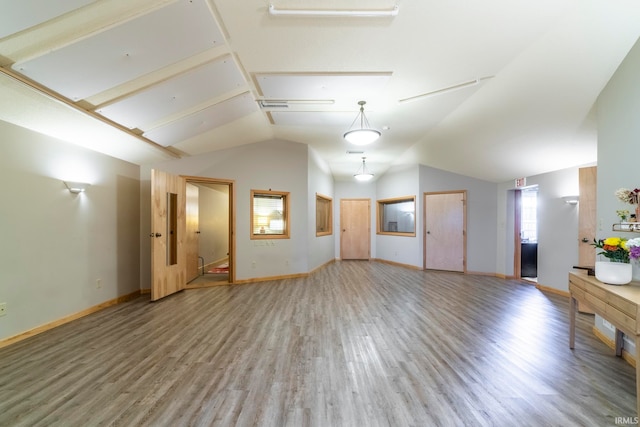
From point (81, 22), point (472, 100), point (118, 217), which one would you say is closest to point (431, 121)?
point (472, 100)

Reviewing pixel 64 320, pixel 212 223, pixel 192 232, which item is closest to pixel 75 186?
pixel 64 320

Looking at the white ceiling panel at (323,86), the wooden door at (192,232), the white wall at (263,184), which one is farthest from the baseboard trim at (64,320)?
the white ceiling panel at (323,86)

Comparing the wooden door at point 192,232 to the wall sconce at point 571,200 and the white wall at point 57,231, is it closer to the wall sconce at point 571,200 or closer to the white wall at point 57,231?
the white wall at point 57,231

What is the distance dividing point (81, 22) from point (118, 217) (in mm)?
3049

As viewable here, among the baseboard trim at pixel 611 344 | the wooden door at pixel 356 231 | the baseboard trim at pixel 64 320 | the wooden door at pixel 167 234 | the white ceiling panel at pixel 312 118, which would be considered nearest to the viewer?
the baseboard trim at pixel 611 344

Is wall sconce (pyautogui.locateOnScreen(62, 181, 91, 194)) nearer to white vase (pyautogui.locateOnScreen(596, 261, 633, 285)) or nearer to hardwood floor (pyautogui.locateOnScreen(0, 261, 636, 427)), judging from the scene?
hardwood floor (pyautogui.locateOnScreen(0, 261, 636, 427))

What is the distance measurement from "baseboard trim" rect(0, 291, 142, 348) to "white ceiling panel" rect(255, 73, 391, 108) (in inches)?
152

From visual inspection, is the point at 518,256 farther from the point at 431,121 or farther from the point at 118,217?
the point at 118,217

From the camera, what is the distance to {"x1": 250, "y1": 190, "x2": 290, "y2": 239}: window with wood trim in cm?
579

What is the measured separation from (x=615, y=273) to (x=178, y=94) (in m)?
4.70

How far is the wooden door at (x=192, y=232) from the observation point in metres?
5.62

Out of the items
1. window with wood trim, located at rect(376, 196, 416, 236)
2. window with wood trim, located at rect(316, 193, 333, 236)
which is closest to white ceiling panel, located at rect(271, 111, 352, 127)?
window with wood trim, located at rect(316, 193, 333, 236)

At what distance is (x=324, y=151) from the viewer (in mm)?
6574

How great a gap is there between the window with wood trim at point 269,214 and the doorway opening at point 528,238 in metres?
5.24
